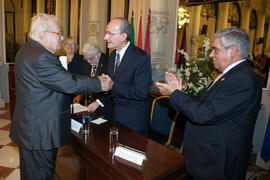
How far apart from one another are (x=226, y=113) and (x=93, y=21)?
5.75 metres

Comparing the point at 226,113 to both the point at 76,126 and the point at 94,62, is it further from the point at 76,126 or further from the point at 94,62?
the point at 94,62

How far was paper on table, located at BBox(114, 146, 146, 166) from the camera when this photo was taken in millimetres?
1463

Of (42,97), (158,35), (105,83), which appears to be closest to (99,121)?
(105,83)

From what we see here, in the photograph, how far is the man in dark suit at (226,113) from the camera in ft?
4.26

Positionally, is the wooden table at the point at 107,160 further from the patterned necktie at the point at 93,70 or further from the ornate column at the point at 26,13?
the ornate column at the point at 26,13

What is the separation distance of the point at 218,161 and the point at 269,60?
2592 mm

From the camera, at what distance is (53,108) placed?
166 centimetres

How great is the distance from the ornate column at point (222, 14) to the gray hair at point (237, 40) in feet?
8.78

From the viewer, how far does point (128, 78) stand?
7.28ft

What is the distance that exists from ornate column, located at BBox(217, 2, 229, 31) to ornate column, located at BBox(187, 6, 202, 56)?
424mm

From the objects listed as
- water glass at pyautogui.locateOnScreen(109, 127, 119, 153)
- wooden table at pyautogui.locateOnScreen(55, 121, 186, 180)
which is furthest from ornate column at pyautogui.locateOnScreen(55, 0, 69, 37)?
water glass at pyautogui.locateOnScreen(109, 127, 119, 153)

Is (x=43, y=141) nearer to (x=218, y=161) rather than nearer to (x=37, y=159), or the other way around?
(x=37, y=159)

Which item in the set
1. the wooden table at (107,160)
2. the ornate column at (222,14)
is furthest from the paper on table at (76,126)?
the ornate column at (222,14)

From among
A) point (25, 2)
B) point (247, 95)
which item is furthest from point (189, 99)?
point (25, 2)
